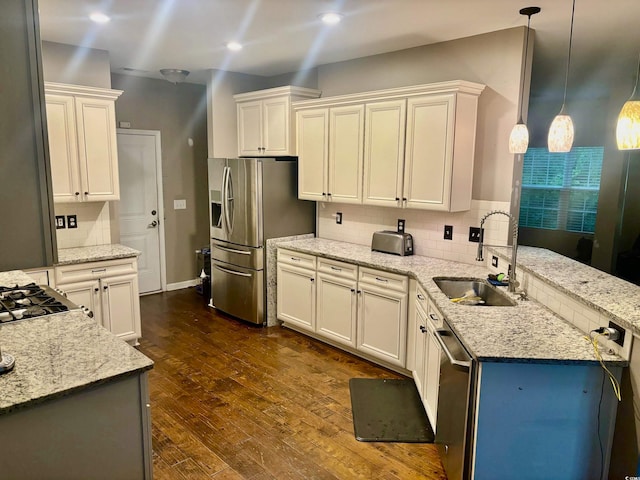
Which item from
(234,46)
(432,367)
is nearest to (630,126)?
(432,367)

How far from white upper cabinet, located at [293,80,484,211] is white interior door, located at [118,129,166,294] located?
7.23 ft

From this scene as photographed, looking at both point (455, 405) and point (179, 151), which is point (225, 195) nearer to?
point (179, 151)

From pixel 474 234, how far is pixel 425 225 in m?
0.46

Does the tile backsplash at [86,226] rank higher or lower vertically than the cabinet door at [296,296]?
higher

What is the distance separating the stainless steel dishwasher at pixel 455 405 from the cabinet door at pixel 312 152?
2.29 meters

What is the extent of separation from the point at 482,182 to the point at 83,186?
3360mm

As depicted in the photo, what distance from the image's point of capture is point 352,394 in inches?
130

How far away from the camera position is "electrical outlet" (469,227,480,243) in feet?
12.1

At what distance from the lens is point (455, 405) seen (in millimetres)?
2170

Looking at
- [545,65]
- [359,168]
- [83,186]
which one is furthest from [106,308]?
[545,65]

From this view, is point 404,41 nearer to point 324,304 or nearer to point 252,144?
point 252,144

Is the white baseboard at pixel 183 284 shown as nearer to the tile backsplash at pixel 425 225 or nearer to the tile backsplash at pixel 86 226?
the tile backsplash at pixel 86 226

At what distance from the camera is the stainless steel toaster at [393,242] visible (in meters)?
3.97

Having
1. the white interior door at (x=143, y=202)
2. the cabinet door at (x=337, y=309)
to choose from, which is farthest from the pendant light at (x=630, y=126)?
the white interior door at (x=143, y=202)
